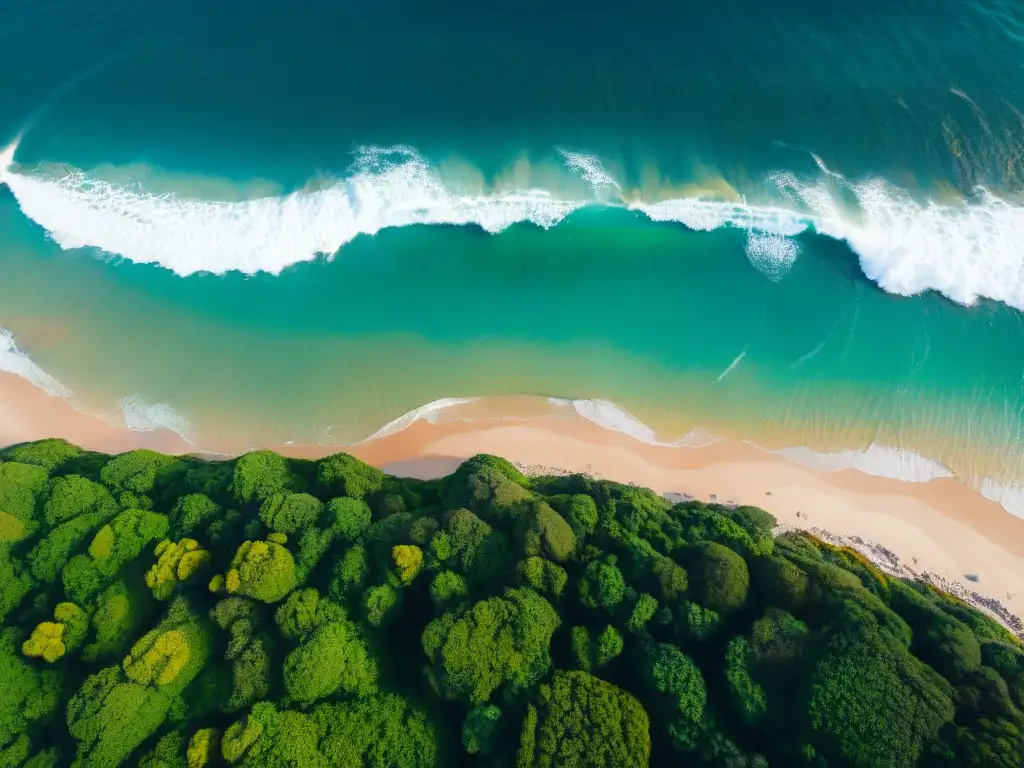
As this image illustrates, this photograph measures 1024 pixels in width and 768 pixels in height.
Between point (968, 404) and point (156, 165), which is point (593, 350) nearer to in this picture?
point (968, 404)

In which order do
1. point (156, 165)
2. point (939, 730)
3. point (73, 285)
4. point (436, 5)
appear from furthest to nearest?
1. point (436, 5)
2. point (156, 165)
3. point (73, 285)
4. point (939, 730)

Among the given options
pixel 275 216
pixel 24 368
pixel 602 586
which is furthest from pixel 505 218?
pixel 24 368

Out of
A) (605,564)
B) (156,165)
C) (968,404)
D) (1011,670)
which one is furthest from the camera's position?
(156,165)

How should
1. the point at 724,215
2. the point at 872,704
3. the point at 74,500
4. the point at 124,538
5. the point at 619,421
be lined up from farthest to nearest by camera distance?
the point at 724,215 < the point at 619,421 < the point at 74,500 < the point at 124,538 < the point at 872,704

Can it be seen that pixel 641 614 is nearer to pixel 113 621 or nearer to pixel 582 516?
pixel 582 516

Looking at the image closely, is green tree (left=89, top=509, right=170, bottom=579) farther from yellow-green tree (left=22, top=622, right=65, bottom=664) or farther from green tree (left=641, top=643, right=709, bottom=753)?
green tree (left=641, top=643, right=709, bottom=753)

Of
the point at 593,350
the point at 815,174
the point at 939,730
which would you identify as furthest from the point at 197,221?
the point at 939,730

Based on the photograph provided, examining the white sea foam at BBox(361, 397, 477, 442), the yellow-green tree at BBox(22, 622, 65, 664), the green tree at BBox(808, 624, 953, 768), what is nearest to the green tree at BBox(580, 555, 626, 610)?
the green tree at BBox(808, 624, 953, 768)
